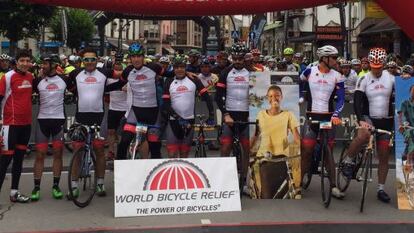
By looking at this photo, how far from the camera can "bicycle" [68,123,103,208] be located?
6988 millimetres

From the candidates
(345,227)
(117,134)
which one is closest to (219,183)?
(345,227)

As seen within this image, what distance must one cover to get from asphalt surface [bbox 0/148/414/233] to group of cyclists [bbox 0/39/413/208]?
0.32m

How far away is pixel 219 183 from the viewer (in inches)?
263

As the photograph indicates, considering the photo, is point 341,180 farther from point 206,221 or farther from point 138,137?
point 138,137

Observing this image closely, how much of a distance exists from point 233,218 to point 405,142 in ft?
7.71

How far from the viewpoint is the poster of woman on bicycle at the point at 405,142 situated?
6836 mm

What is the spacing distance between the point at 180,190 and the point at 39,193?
88.7 inches

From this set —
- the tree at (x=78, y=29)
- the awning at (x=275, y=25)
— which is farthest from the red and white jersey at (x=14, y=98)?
the awning at (x=275, y=25)

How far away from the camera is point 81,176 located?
7250 millimetres

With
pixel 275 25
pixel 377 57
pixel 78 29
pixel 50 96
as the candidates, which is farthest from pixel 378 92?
pixel 275 25

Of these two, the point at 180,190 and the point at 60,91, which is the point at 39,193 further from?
the point at 180,190

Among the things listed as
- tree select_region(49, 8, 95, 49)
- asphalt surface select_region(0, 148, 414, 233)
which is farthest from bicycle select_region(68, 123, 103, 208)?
tree select_region(49, 8, 95, 49)

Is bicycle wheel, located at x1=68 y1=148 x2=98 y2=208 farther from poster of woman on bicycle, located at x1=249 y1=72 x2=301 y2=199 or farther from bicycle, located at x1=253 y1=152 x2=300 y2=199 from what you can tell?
bicycle, located at x1=253 y1=152 x2=300 y2=199

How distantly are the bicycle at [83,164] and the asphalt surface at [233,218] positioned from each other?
133 mm
